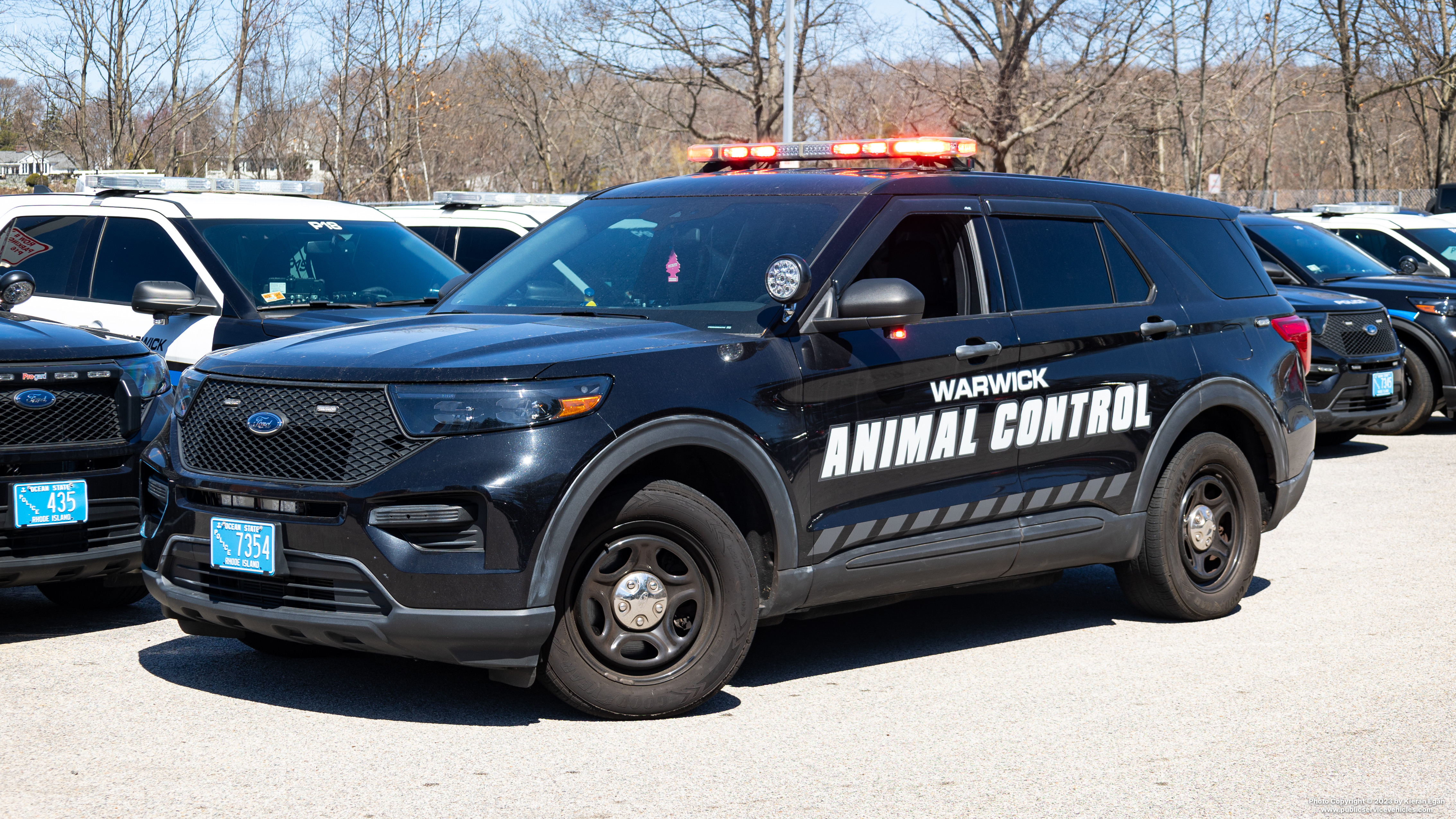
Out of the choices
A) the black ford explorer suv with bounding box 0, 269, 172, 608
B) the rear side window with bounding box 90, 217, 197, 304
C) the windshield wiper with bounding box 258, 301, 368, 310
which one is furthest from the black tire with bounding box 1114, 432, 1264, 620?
the rear side window with bounding box 90, 217, 197, 304

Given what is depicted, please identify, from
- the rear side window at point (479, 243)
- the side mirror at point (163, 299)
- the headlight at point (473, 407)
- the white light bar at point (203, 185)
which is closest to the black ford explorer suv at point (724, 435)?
the headlight at point (473, 407)

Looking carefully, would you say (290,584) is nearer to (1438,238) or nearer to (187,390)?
(187,390)

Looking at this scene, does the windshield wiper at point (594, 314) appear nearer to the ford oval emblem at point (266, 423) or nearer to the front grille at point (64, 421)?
the ford oval emblem at point (266, 423)

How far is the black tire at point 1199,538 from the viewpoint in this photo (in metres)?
6.50

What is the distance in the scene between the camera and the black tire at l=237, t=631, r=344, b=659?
580 centimetres

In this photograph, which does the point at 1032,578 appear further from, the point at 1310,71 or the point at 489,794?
the point at 1310,71

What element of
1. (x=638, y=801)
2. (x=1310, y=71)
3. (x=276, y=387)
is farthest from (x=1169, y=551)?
(x=1310, y=71)

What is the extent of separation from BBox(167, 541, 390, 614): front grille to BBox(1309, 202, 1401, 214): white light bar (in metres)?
14.7

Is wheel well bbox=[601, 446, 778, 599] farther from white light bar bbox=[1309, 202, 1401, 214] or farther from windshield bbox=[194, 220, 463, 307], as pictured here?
white light bar bbox=[1309, 202, 1401, 214]

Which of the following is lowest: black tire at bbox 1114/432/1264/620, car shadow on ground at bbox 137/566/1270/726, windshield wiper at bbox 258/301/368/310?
car shadow on ground at bbox 137/566/1270/726

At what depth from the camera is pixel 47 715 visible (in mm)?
5035

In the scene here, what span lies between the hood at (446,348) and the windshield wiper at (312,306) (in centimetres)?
334

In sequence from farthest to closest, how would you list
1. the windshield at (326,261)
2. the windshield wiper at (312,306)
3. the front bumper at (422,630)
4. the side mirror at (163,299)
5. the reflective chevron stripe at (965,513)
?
the windshield at (326,261)
the windshield wiper at (312,306)
the side mirror at (163,299)
the reflective chevron stripe at (965,513)
the front bumper at (422,630)

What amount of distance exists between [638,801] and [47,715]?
7.03 feet
